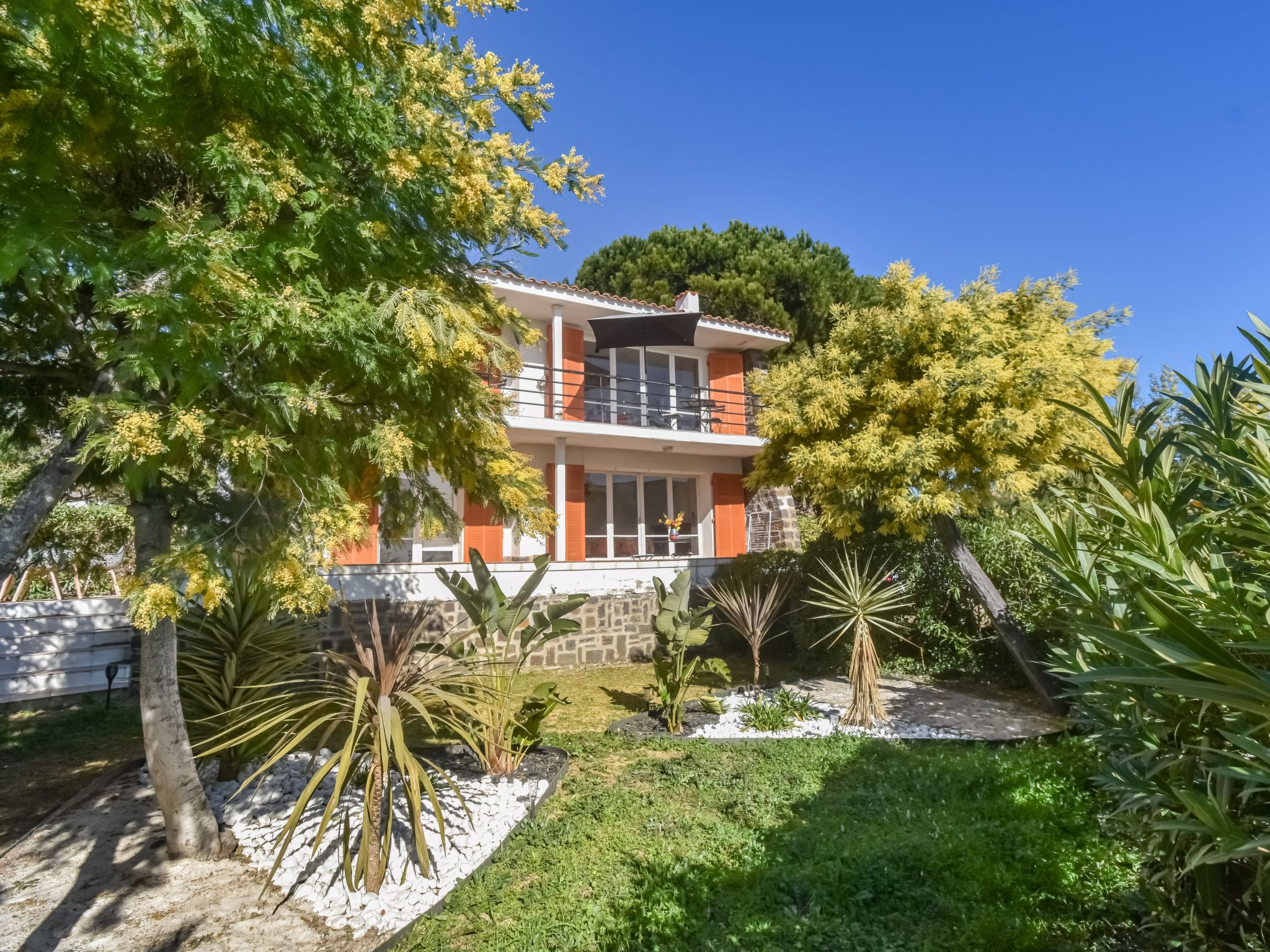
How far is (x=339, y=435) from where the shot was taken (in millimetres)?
4562

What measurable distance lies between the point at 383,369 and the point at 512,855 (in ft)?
12.1

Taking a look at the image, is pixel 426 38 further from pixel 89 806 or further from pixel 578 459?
pixel 578 459

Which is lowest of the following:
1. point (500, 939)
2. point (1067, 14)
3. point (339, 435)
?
point (500, 939)

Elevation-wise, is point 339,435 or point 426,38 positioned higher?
point 426,38

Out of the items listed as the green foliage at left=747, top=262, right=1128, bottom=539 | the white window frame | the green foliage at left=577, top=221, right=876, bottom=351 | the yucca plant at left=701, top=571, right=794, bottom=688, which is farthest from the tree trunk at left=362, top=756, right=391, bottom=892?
the green foliage at left=577, top=221, right=876, bottom=351

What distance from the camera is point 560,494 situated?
15.1 m

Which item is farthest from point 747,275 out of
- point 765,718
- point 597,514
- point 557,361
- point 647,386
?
point 765,718

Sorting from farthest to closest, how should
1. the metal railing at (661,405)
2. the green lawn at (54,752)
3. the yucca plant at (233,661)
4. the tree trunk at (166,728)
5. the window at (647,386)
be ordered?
the window at (647,386) < the metal railing at (661,405) < the yucca plant at (233,661) < the green lawn at (54,752) < the tree trunk at (166,728)

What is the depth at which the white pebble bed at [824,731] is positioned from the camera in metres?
7.49

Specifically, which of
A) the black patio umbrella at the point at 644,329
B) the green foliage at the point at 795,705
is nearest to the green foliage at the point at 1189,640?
the green foliage at the point at 795,705

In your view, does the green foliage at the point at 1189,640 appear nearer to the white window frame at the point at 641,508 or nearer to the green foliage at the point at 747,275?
the white window frame at the point at 641,508

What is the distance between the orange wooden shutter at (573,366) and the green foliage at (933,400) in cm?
800

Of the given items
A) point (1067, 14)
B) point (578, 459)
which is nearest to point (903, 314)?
point (1067, 14)

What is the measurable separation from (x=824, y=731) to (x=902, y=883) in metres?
4.02
